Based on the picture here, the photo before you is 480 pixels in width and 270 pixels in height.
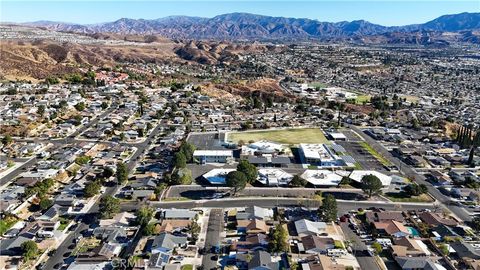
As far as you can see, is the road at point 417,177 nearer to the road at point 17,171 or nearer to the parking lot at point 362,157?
the parking lot at point 362,157

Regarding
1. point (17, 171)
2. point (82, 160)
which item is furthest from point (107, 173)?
point (17, 171)

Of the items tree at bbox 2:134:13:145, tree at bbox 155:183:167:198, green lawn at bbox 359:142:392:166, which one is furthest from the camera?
tree at bbox 2:134:13:145

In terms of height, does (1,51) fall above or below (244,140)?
above

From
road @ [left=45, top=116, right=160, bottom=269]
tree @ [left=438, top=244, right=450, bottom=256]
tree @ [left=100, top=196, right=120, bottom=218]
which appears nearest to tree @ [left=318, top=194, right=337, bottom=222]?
tree @ [left=438, top=244, right=450, bottom=256]

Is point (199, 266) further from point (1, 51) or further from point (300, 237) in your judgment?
point (1, 51)

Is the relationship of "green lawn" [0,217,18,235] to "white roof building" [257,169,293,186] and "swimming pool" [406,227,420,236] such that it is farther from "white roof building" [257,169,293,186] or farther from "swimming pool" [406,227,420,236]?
"swimming pool" [406,227,420,236]

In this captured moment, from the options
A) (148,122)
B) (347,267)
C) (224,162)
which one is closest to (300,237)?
(347,267)

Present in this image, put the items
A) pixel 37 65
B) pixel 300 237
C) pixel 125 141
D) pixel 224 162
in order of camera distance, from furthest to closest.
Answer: pixel 37 65
pixel 125 141
pixel 224 162
pixel 300 237
